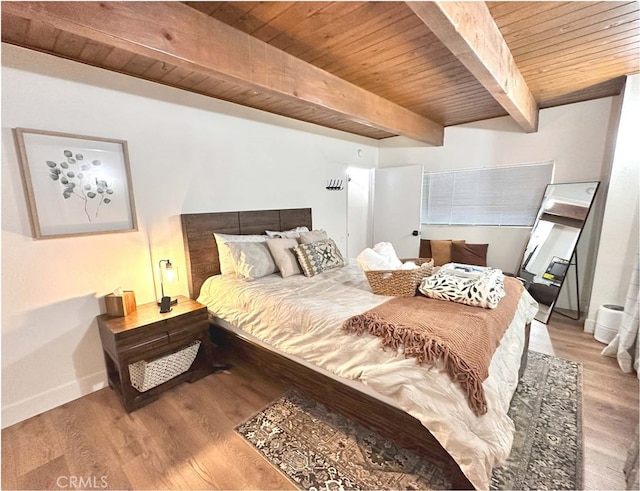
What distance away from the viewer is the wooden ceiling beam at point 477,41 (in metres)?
1.25

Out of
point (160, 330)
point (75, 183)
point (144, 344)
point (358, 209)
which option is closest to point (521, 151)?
point (358, 209)

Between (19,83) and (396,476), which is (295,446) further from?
(19,83)

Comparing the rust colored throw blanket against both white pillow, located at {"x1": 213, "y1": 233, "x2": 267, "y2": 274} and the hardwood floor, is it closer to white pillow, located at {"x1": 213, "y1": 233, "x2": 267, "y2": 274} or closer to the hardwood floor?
the hardwood floor

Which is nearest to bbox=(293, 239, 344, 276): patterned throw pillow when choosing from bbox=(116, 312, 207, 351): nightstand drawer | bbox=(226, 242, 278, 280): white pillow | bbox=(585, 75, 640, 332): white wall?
bbox=(226, 242, 278, 280): white pillow

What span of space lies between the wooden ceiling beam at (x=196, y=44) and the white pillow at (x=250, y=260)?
52.8 inches

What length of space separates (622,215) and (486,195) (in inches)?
→ 56.6

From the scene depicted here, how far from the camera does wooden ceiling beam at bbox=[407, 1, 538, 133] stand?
4.11 feet

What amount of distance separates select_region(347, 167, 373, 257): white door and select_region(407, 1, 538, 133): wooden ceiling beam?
7.99ft

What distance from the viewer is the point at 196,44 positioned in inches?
62.5

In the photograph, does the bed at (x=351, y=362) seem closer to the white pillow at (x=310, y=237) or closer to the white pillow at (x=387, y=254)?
the white pillow at (x=387, y=254)

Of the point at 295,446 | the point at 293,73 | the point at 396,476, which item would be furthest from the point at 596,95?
the point at 295,446

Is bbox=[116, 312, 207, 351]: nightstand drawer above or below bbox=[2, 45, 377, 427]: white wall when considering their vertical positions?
below

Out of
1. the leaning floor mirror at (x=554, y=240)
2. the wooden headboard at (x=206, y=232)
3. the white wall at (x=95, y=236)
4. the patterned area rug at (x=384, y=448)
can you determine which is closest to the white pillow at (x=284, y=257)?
the wooden headboard at (x=206, y=232)

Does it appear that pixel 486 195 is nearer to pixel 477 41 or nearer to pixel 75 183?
pixel 477 41
